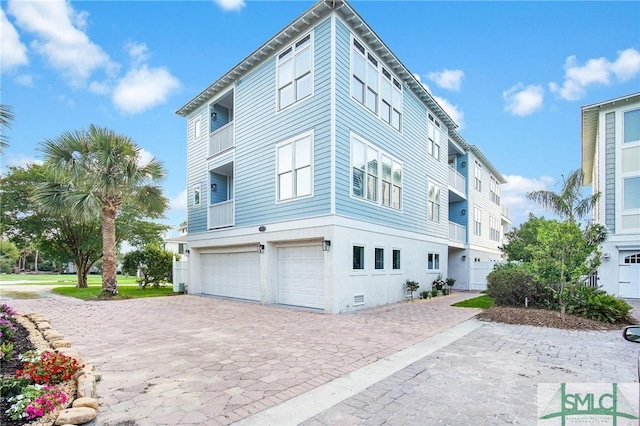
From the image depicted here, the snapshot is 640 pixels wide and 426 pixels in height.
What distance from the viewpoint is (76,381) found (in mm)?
4320

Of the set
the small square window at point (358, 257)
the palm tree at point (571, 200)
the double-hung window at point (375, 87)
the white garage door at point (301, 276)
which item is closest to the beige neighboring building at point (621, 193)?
the palm tree at point (571, 200)

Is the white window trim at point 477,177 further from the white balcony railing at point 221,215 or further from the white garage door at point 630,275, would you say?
the white balcony railing at point 221,215

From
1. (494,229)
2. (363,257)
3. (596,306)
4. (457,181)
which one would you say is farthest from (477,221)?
(363,257)

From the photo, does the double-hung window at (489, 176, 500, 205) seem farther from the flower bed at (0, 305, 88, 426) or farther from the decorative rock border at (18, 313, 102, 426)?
the flower bed at (0, 305, 88, 426)

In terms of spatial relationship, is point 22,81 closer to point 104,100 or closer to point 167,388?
point 104,100

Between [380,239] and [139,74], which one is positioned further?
[139,74]

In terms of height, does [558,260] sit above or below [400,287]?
above

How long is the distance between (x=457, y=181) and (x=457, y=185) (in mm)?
256

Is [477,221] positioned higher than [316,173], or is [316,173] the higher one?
[316,173]

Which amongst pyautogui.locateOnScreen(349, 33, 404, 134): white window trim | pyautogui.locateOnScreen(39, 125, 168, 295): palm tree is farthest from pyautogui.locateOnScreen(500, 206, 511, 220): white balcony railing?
pyautogui.locateOnScreen(39, 125, 168, 295): palm tree

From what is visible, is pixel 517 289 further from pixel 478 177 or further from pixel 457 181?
pixel 478 177

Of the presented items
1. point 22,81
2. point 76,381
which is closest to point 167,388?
point 76,381

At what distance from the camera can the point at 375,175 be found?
12.8m

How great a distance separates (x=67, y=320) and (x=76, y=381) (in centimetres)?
637
